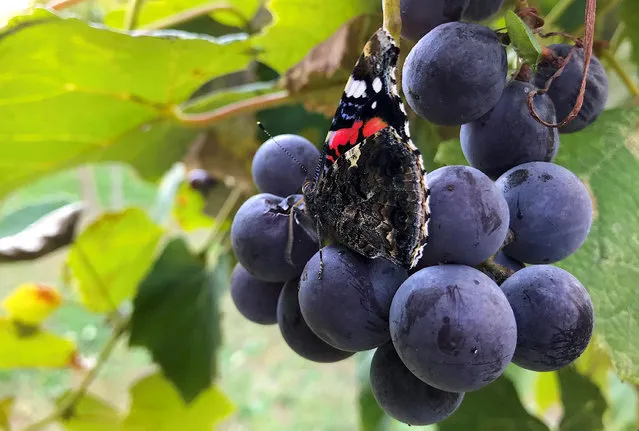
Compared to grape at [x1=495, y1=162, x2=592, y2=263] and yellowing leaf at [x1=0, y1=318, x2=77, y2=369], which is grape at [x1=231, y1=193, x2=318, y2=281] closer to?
grape at [x1=495, y1=162, x2=592, y2=263]

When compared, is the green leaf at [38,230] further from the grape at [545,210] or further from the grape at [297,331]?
the grape at [545,210]

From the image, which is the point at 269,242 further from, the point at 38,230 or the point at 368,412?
the point at 38,230

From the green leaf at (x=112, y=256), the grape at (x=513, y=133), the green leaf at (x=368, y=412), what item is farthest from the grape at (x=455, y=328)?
the green leaf at (x=112, y=256)

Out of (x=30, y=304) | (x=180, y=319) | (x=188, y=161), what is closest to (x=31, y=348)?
(x=30, y=304)

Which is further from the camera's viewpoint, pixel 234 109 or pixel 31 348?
pixel 31 348

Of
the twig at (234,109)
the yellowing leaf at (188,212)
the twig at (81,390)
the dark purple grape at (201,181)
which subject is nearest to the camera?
the twig at (234,109)

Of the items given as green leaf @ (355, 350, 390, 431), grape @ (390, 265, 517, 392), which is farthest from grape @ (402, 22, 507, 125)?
green leaf @ (355, 350, 390, 431)
